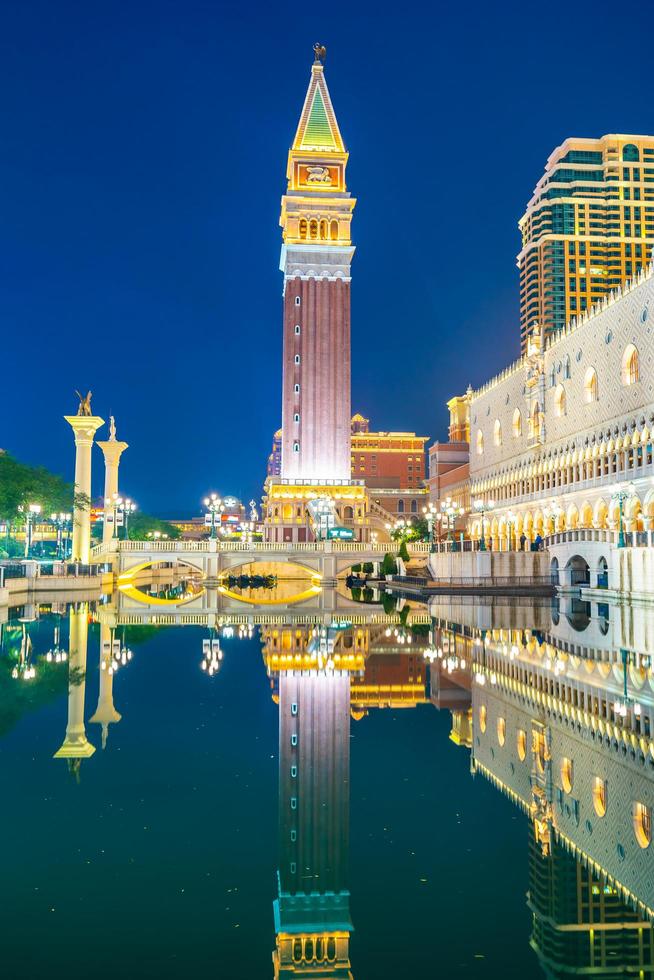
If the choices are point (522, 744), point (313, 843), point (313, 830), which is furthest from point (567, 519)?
point (313, 843)

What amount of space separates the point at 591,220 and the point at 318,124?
2067 inches

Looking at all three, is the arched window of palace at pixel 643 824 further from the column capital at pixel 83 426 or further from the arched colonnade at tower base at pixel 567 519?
the column capital at pixel 83 426

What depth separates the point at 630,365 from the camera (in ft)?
179

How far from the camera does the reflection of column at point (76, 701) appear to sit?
12452 mm

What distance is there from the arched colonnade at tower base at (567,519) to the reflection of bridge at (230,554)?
12.2 metres

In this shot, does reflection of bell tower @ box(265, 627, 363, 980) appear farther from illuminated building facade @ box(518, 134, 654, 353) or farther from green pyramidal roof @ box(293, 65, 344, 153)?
illuminated building facade @ box(518, 134, 654, 353)

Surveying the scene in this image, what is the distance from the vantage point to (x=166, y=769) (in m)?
11.5

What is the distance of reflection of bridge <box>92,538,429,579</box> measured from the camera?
66625 millimetres

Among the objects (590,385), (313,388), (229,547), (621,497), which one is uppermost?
(313,388)

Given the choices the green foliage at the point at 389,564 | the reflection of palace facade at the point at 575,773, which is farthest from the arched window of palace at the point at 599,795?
the green foliage at the point at 389,564

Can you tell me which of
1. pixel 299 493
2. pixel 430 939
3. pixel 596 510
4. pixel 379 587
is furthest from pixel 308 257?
pixel 430 939

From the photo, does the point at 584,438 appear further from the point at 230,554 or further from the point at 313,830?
the point at 313,830

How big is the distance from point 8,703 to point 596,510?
49451mm

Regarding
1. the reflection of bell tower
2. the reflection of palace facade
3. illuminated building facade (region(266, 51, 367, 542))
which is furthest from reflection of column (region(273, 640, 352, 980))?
illuminated building facade (region(266, 51, 367, 542))
